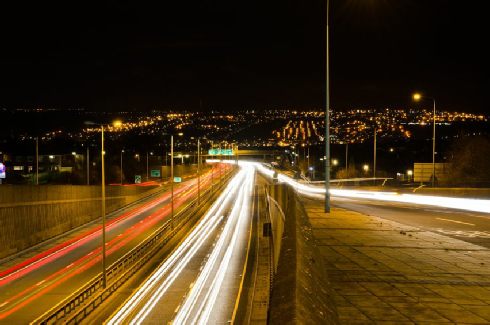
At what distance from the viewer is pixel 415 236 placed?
14641 millimetres

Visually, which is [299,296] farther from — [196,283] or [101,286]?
[196,283]

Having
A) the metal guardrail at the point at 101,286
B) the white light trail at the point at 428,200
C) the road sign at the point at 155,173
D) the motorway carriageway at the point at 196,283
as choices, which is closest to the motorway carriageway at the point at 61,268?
the metal guardrail at the point at 101,286

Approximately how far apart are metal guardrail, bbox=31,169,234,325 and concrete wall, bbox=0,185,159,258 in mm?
9293

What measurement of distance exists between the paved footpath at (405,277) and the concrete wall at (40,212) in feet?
95.5

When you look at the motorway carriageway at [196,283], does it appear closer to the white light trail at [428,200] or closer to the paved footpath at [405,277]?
the white light trail at [428,200]

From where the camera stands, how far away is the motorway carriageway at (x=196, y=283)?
23312 mm

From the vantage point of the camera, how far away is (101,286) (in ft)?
94.1

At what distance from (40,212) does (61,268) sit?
9390mm

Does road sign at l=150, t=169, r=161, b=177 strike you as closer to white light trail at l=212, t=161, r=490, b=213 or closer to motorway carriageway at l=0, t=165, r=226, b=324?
motorway carriageway at l=0, t=165, r=226, b=324

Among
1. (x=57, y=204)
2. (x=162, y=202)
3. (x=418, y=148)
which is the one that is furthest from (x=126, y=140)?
(x=57, y=204)

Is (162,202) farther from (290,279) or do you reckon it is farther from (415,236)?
(290,279)

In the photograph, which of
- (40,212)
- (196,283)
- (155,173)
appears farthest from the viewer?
(155,173)

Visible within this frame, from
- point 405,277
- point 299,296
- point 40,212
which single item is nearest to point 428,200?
point 405,277

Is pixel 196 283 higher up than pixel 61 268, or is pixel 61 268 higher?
pixel 196 283
